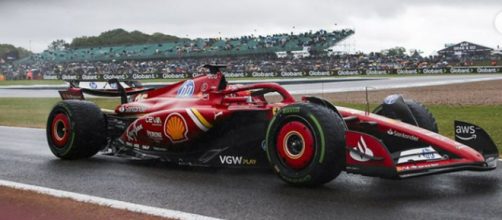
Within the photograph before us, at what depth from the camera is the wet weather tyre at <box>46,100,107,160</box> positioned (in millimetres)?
8219

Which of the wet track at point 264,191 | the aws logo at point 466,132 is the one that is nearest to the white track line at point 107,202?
the wet track at point 264,191

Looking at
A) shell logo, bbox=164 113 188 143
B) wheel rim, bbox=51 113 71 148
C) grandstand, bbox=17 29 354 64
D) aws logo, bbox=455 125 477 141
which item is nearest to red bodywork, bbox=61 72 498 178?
shell logo, bbox=164 113 188 143

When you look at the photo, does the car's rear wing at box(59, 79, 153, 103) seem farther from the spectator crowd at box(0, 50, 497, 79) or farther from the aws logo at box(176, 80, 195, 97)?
the spectator crowd at box(0, 50, 497, 79)

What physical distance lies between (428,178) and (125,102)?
481 centimetres

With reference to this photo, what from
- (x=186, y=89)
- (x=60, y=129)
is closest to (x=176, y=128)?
(x=186, y=89)

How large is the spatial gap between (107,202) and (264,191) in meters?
1.50

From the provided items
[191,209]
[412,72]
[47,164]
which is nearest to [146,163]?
→ [47,164]

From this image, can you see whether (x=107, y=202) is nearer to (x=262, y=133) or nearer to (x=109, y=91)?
(x=262, y=133)

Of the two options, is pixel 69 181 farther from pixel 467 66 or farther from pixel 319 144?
pixel 467 66

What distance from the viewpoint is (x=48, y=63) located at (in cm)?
5303

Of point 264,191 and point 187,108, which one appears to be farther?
point 187,108

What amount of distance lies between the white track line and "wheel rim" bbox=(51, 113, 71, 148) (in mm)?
1862

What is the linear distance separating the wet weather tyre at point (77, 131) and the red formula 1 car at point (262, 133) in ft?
0.05

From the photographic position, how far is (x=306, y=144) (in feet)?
19.1
